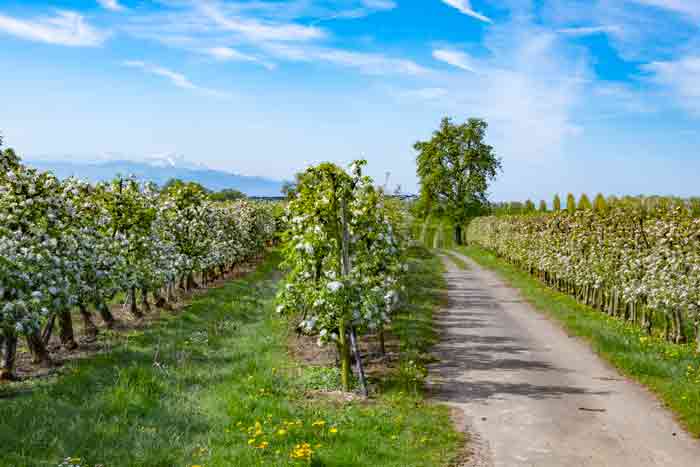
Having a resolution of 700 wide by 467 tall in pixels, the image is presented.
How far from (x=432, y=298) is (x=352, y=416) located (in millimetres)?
17407

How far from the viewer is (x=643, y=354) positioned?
15.9 meters

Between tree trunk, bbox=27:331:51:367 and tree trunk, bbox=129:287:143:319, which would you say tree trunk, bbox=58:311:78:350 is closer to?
tree trunk, bbox=27:331:51:367

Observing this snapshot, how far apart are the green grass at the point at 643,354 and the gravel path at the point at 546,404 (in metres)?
0.34

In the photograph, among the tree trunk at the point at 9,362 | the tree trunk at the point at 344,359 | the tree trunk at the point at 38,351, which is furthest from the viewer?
the tree trunk at the point at 38,351

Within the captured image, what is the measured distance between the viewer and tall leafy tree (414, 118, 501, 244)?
76.9m

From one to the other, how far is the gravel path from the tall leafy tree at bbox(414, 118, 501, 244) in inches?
2236

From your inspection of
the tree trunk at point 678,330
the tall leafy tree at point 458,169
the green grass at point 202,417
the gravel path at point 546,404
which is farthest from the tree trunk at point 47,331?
the tall leafy tree at point 458,169

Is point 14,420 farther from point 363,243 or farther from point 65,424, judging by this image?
point 363,243

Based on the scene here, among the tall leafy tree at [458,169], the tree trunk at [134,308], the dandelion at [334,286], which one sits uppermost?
the tall leafy tree at [458,169]

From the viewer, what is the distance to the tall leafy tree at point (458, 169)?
76875 millimetres

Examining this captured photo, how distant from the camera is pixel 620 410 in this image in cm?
1198

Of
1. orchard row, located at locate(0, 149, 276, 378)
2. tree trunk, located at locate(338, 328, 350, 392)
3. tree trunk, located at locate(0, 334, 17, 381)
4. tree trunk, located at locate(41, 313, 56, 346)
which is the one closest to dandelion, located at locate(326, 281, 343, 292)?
tree trunk, located at locate(338, 328, 350, 392)

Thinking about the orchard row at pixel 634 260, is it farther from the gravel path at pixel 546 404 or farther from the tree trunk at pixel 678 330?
the gravel path at pixel 546 404

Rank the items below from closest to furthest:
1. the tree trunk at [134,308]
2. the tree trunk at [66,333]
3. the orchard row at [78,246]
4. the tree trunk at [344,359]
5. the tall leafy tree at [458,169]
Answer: the orchard row at [78,246] → the tree trunk at [344,359] → the tree trunk at [66,333] → the tree trunk at [134,308] → the tall leafy tree at [458,169]
